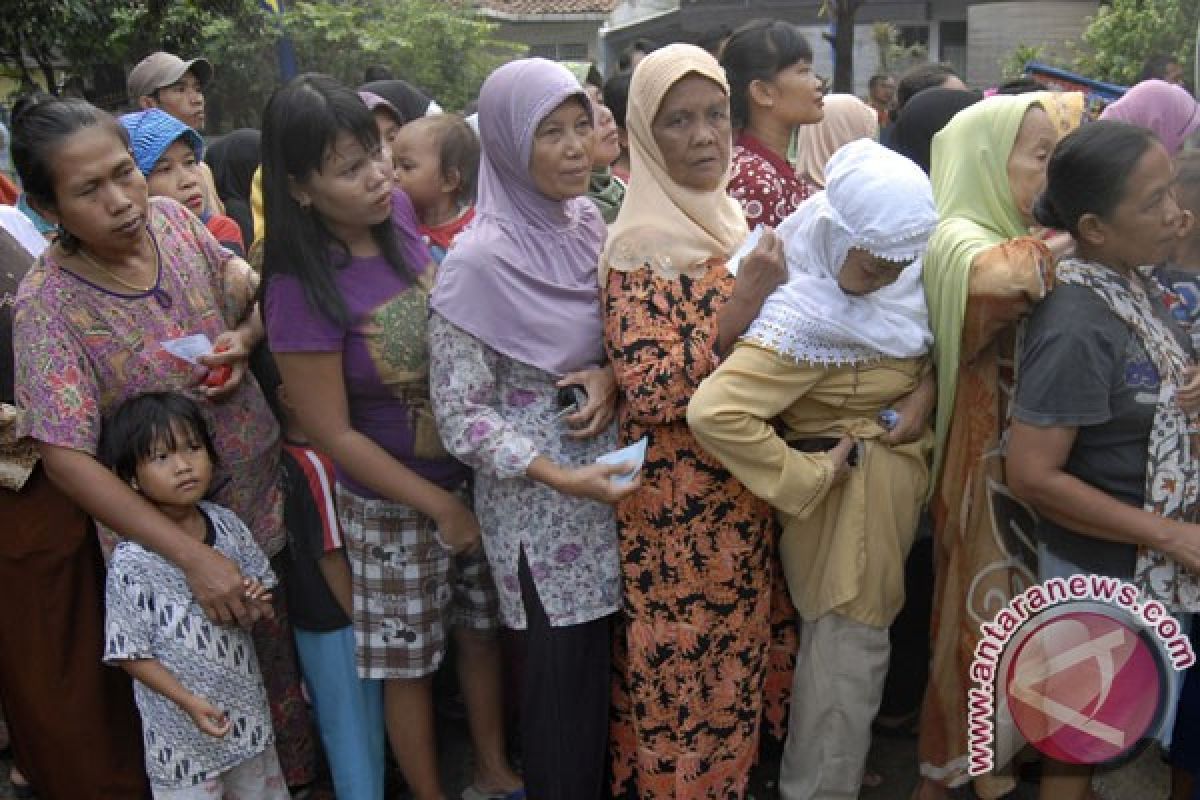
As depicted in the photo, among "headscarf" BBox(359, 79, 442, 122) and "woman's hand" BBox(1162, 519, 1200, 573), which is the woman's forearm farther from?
"headscarf" BBox(359, 79, 442, 122)

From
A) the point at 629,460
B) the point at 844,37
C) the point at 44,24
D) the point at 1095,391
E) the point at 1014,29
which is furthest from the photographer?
the point at 1014,29

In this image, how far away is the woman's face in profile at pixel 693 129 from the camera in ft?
7.33

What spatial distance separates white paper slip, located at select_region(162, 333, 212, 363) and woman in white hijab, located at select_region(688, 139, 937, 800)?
3.79 ft

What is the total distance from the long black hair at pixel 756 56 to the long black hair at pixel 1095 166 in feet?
4.53

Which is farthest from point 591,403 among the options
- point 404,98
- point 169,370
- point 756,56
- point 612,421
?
point 404,98


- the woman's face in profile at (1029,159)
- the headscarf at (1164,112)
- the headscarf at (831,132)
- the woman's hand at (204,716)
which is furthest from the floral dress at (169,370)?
the headscarf at (1164,112)

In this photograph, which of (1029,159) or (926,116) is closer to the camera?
(1029,159)

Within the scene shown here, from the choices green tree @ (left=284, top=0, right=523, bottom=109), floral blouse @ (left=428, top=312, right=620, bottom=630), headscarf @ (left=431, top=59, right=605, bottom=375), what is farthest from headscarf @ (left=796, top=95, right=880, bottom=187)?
green tree @ (left=284, top=0, right=523, bottom=109)

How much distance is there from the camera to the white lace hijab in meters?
1.98

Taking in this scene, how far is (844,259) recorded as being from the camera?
209 cm

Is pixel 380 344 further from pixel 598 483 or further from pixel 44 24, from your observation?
pixel 44 24

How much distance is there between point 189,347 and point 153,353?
0.08 metres

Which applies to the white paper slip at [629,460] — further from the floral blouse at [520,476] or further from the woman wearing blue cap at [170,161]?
the woman wearing blue cap at [170,161]

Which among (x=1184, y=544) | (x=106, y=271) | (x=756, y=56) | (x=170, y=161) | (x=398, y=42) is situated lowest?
(x=1184, y=544)
